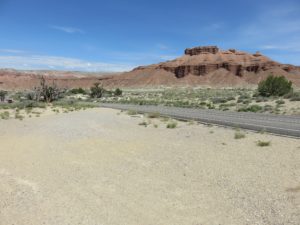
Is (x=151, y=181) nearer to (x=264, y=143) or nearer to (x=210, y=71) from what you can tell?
(x=264, y=143)

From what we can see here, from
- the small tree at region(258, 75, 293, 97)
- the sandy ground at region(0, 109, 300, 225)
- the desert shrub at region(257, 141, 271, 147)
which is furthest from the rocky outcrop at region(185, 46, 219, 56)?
the desert shrub at region(257, 141, 271, 147)

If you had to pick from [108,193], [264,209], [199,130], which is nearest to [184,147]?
[199,130]

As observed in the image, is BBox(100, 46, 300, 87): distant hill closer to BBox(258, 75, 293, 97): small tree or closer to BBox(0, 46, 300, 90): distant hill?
BBox(0, 46, 300, 90): distant hill

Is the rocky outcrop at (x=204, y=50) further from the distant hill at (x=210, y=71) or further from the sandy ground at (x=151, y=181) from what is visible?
the sandy ground at (x=151, y=181)

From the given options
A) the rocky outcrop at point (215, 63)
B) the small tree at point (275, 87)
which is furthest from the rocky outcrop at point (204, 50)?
the small tree at point (275, 87)

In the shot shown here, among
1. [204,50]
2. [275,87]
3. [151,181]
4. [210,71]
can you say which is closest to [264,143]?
[151,181]

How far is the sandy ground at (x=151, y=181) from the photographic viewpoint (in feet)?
22.2

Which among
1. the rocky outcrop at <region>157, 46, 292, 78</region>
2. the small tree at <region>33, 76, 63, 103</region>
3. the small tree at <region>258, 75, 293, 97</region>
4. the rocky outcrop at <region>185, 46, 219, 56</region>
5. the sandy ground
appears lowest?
the small tree at <region>33, 76, 63, 103</region>

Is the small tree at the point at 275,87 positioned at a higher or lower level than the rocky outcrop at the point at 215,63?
lower

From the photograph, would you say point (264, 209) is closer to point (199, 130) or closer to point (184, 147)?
point (184, 147)

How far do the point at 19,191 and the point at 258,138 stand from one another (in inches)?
408

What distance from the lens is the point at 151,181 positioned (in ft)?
30.0

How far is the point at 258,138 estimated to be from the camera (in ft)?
48.5

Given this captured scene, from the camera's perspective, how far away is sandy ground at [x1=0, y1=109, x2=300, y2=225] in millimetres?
6762
